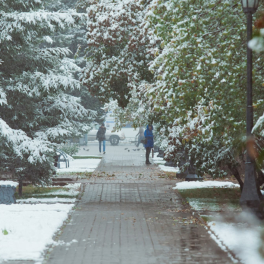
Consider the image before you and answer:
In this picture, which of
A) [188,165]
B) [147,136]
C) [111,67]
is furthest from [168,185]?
[147,136]

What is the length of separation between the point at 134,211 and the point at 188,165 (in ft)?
18.3

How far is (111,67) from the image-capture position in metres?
18.0

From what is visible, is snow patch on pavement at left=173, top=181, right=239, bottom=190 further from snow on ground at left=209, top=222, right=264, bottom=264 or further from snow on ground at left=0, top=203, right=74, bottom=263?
snow on ground at left=209, top=222, right=264, bottom=264

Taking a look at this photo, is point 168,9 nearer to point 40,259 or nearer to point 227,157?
point 227,157

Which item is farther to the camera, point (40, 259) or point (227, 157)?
point (227, 157)

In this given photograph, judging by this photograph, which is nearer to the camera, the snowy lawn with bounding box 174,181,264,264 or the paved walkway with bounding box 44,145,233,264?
the paved walkway with bounding box 44,145,233,264

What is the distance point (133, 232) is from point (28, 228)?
64.8 inches

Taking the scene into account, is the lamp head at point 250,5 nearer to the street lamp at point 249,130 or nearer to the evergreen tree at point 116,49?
the street lamp at point 249,130

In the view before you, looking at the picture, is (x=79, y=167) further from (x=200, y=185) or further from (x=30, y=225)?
(x=30, y=225)

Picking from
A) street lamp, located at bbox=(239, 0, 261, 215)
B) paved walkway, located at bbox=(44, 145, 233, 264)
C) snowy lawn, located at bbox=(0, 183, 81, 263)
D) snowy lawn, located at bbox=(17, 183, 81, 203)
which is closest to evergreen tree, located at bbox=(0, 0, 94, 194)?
snowy lawn, located at bbox=(17, 183, 81, 203)

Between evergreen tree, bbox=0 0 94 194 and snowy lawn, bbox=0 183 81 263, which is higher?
evergreen tree, bbox=0 0 94 194

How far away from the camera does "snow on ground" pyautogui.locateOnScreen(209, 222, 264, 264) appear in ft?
5.23

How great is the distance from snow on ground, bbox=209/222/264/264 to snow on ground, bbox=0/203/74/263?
239 cm

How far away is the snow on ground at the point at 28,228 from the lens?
7.18 m
